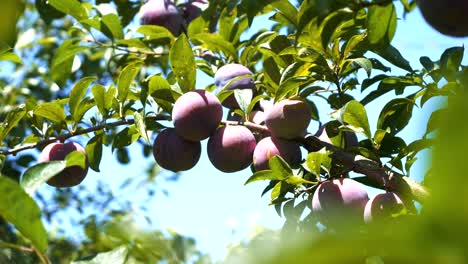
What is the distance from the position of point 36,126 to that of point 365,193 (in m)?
0.86

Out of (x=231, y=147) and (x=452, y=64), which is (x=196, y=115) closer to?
(x=231, y=147)

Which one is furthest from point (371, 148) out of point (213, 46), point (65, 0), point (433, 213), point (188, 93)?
point (433, 213)

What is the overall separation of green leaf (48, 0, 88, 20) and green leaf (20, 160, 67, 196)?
1.06 meters

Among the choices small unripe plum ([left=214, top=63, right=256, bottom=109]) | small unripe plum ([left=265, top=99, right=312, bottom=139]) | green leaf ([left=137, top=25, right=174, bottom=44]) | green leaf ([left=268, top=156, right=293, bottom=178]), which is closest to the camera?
green leaf ([left=268, top=156, right=293, bottom=178])

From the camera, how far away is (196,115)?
1.42m

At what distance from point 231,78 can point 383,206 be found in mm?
615

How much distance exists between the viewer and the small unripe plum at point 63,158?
154cm

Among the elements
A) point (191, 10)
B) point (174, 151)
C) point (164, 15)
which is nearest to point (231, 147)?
point (174, 151)

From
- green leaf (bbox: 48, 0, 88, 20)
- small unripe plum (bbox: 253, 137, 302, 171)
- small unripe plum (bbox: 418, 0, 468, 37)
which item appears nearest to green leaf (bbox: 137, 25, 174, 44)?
green leaf (bbox: 48, 0, 88, 20)

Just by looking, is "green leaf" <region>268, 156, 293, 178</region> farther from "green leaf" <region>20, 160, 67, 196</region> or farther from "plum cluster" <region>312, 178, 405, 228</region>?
"green leaf" <region>20, 160, 67, 196</region>

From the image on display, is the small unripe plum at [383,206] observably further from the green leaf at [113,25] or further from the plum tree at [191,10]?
the plum tree at [191,10]

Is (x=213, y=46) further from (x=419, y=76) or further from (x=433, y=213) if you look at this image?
(x=433, y=213)

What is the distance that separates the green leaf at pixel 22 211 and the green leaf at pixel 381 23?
24.5 inches

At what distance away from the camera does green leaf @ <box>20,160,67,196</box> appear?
89cm
